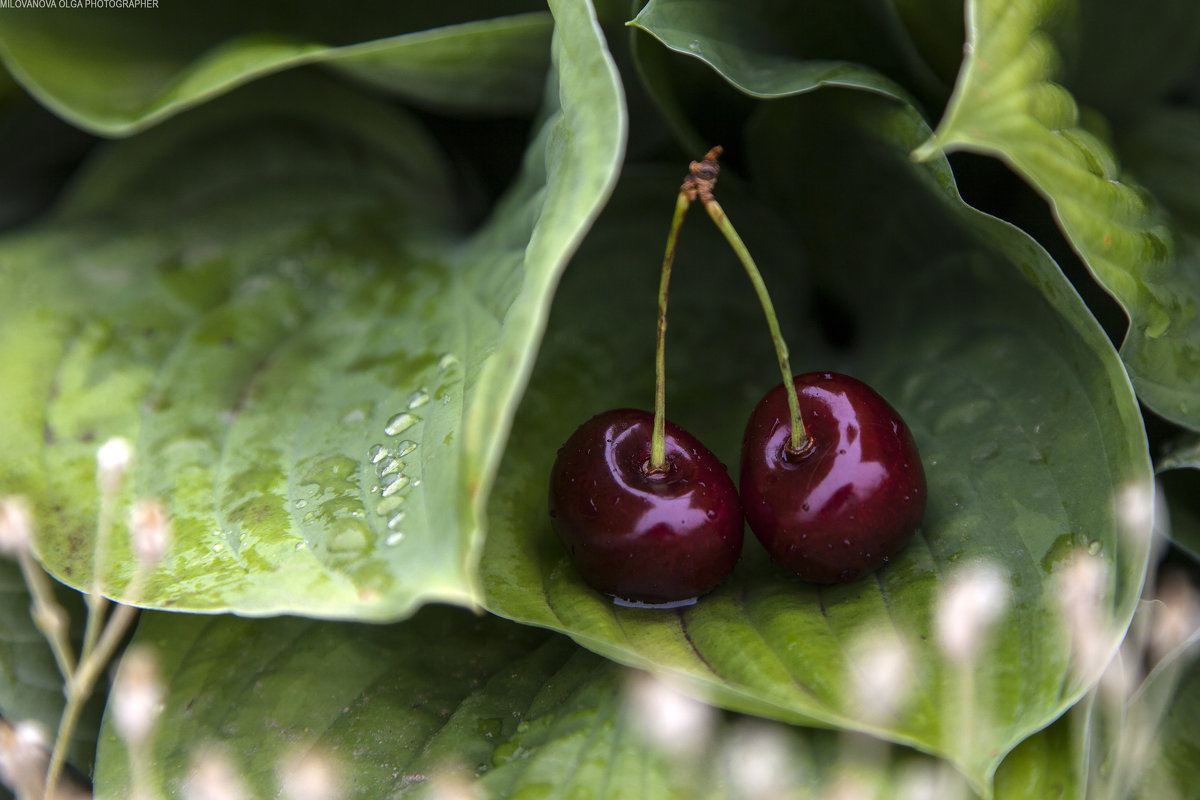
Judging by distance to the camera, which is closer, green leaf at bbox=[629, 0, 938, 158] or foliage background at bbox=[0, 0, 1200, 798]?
foliage background at bbox=[0, 0, 1200, 798]

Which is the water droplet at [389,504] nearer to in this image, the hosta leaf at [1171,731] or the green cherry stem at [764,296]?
the green cherry stem at [764,296]

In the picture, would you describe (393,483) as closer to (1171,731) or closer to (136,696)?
(136,696)

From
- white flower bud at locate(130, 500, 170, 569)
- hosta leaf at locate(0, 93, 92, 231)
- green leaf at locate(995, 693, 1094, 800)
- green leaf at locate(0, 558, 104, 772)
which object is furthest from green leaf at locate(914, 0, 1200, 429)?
hosta leaf at locate(0, 93, 92, 231)

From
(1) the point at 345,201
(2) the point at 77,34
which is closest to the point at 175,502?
(1) the point at 345,201

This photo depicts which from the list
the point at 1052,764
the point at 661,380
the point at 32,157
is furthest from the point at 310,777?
the point at 32,157

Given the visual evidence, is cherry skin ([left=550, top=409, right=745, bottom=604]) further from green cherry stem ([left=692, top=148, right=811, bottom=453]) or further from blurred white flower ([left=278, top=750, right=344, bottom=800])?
blurred white flower ([left=278, top=750, right=344, bottom=800])

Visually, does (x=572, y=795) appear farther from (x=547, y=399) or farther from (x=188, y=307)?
(x=188, y=307)

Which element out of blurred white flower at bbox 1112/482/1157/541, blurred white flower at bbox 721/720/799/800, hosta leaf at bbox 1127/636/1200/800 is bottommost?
hosta leaf at bbox 1127/636/1200/800
